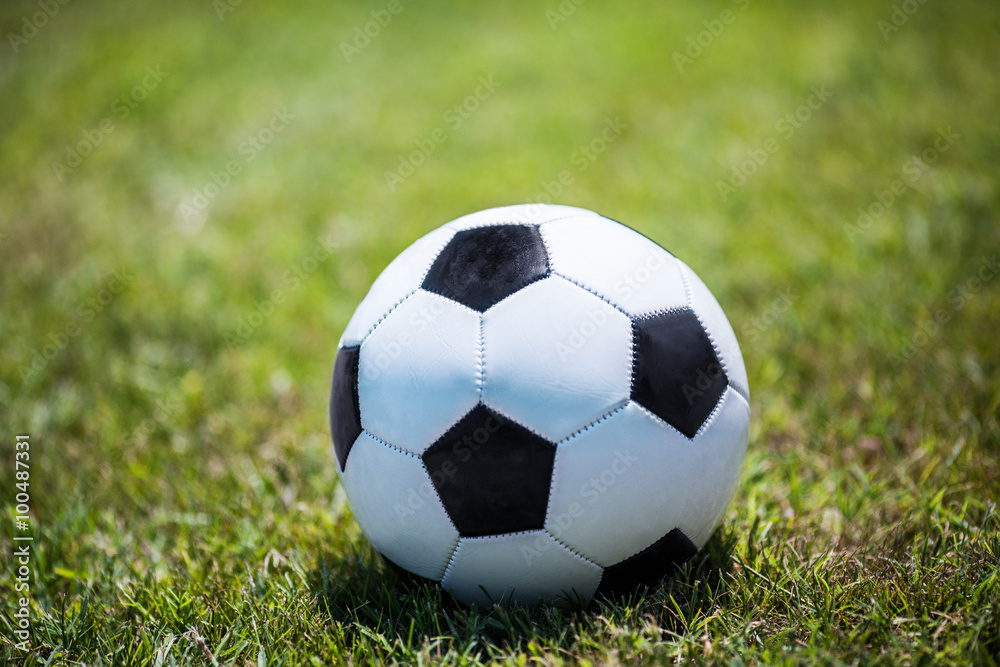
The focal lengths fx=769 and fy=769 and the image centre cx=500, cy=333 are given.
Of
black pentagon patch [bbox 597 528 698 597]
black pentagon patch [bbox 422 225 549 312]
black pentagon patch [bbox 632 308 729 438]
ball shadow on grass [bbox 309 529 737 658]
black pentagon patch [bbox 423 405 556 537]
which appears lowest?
ball shadow on grass [bbox 309 529 737 658]

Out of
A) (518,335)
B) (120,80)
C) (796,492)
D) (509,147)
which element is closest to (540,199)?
(509,147)

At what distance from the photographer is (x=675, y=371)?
199 centimetres

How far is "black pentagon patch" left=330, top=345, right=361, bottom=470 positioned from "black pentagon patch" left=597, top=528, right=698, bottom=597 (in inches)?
31.0

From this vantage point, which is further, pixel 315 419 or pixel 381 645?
pixel 315 419

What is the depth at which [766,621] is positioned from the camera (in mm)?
2033

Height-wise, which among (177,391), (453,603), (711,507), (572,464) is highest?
(572,464)

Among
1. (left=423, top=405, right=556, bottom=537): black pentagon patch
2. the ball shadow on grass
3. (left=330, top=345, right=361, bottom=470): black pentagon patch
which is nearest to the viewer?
(left=423, top=405, right=556, bottom=537): black pentagon patch

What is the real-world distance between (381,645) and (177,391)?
207 centimetres

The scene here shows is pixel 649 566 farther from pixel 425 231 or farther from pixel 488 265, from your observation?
pixel 425 231

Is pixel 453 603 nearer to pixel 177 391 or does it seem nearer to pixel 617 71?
pixel 177 391

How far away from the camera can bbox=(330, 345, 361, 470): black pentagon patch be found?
2143mm

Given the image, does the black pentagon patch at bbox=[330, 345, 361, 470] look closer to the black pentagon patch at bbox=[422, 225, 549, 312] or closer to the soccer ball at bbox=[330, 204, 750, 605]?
the soccer ball at bbox=[330, 204, 750, 605]

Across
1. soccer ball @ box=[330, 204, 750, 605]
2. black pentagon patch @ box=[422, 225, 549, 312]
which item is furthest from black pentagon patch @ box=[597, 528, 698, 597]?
black pentagon patch @ box=[422, 225, 549, 312]

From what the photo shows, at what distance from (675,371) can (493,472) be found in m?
0.54
